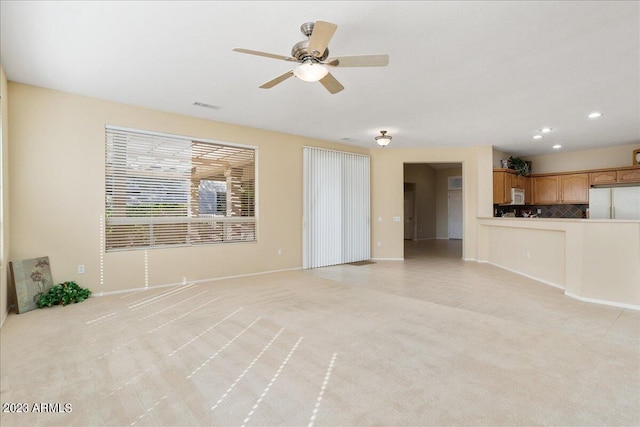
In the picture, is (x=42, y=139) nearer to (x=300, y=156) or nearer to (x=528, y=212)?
(x=300, y=156)

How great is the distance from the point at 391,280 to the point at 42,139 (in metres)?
5.32

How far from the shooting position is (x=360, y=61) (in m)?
2.61

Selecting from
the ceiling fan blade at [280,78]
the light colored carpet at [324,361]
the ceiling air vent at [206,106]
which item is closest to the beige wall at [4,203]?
the light colored carpet at [324,361]

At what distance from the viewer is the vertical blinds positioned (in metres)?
6.66

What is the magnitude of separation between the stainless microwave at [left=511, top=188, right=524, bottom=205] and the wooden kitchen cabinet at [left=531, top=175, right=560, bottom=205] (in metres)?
0.61

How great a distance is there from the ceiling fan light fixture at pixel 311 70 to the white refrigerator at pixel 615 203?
7.40 m

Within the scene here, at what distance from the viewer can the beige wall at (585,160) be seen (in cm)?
712

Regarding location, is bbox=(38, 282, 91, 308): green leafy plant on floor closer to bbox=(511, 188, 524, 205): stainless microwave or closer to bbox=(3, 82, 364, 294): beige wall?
bbox=(3, 82, 364, 294): beige wall

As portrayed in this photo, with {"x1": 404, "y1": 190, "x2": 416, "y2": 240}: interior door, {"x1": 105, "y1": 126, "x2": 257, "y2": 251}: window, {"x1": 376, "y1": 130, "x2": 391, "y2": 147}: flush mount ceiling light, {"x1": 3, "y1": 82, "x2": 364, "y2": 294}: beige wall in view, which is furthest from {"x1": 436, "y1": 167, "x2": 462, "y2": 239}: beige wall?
{"x1": 3, "y1": 82, "x2": 364, "y2": 294}: beige wall

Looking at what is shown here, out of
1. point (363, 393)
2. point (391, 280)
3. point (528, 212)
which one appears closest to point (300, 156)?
point (391, 280)

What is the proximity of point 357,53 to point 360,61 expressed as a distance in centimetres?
63

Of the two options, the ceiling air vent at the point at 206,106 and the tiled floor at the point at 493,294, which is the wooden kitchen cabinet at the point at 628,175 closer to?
the tiled floor at the point at 493,294

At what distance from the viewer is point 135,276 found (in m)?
4.67

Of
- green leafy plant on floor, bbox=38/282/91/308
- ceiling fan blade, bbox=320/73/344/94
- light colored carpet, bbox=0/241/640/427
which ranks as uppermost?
ceiling fan blade, bbox=320/73/344/94
